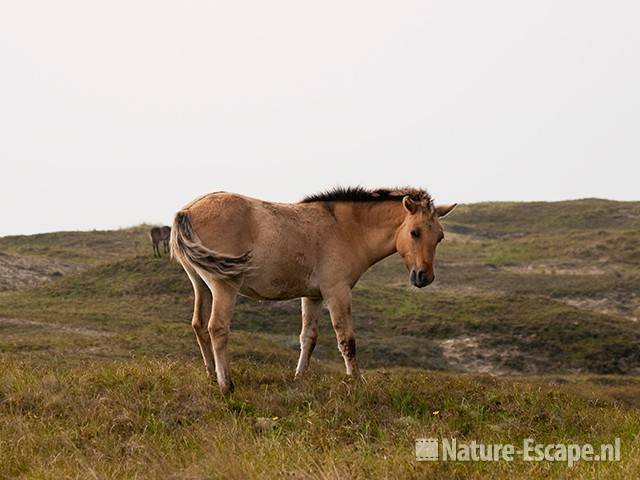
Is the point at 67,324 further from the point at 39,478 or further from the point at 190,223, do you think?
the point at 39,478

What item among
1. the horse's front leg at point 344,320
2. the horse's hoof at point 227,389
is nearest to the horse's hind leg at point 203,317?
the horse's hoof at point 227,389

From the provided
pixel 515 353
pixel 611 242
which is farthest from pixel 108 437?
pixel 611 242

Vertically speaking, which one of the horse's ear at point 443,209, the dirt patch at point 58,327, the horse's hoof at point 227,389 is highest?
the horse's ear at point 443,209

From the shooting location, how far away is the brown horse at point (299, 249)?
34.8 feet

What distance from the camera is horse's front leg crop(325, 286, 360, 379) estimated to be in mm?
11422

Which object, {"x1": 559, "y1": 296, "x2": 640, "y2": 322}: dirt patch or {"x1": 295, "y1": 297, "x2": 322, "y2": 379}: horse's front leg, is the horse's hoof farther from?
→ {"x1": 559, "y1": 296, "x2": 640, "y2": 322}: dirt patch

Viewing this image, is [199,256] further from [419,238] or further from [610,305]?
[610,305]

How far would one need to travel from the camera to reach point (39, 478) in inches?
284

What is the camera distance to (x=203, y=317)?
36.9ft

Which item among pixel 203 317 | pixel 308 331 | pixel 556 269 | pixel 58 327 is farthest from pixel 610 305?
pixel 203 317

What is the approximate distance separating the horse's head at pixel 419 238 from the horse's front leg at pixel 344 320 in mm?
1103

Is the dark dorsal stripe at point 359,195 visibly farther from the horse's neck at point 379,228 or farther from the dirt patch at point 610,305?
the dirt patch at point 610,305

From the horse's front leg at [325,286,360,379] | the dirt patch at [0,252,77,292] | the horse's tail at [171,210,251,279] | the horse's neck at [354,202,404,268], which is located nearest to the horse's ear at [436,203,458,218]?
the horse's neck at [354,202,404,268]

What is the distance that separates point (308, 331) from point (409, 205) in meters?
2.50
